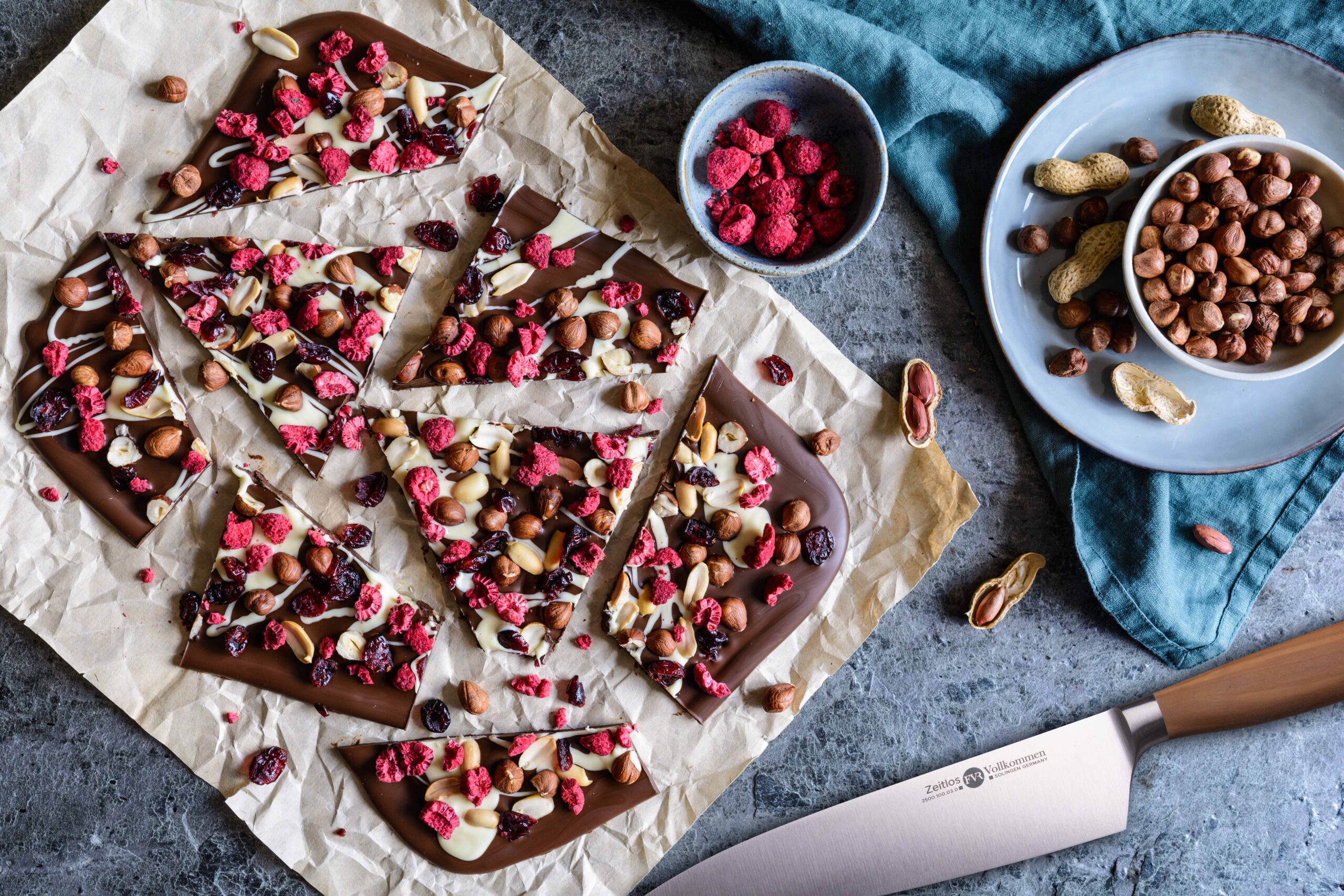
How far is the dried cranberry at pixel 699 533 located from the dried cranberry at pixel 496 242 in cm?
68

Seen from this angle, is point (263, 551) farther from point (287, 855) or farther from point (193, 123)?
point (193, 123)

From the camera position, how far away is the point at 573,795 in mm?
1711

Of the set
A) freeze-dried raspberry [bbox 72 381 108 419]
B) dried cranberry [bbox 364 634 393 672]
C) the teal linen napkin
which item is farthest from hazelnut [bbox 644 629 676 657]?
freeze-dried raspberry [bbox 72 381 108 419]

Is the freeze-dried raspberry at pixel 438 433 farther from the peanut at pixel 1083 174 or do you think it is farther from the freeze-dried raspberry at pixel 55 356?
the peanut at pixel 1083 174

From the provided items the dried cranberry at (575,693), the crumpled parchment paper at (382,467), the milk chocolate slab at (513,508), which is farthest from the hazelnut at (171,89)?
the dried cranberry at (575,693)

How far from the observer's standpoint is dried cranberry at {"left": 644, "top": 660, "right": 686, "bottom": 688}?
171 cm

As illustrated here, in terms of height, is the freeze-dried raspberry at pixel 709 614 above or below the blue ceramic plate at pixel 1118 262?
below

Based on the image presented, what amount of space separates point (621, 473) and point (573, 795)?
2.21 feet

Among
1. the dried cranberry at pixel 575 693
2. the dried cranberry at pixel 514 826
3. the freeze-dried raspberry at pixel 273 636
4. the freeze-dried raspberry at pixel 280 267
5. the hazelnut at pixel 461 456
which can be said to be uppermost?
the freeze-dried raspberry at pixel 280 267

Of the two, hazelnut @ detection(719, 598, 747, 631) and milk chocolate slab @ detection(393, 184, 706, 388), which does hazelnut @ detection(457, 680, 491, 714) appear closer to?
hazelnut @ detection(719, 598, 747, 631)

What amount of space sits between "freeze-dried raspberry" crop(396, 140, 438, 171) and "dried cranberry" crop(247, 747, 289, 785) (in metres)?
1.23

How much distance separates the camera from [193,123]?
1704mm

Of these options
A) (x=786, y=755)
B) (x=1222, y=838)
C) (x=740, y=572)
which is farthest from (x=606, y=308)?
(x=1222, y=838)

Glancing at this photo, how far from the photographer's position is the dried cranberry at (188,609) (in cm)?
171
